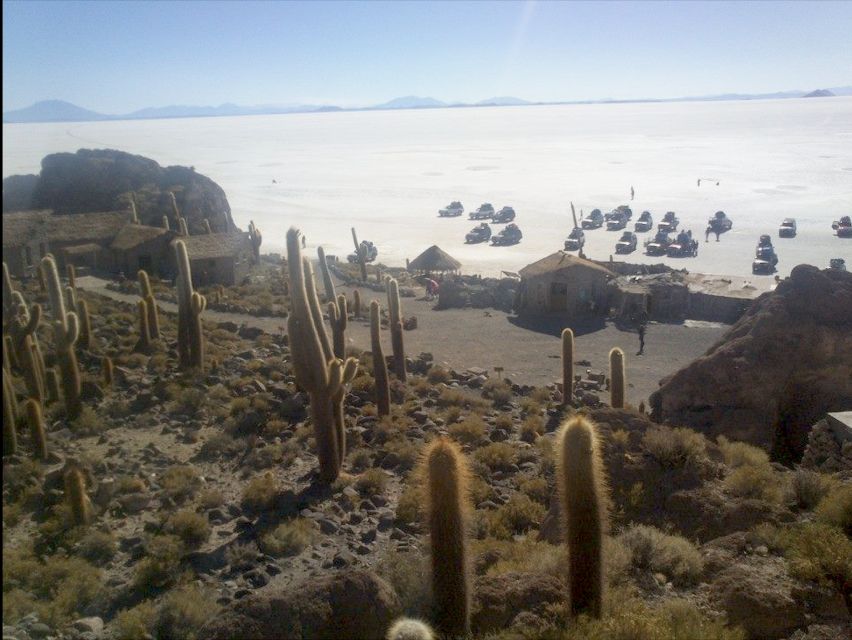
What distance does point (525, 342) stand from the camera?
2917 centimetres

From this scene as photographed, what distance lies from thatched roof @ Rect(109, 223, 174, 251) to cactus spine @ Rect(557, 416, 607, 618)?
31180 millimetres

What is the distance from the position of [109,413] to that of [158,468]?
229 centimetres

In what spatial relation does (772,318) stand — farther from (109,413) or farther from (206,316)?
(206,316)

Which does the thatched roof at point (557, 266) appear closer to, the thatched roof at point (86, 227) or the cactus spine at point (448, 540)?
the thatched roof at point (86, 227)

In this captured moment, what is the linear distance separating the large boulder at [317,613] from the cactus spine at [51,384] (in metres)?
8.29

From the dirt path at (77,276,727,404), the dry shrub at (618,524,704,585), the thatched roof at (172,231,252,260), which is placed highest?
the thatched roof at (172,231,252,260)

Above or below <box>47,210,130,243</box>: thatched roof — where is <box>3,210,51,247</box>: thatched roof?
above

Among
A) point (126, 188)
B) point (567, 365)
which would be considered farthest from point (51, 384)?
point (126, 188)

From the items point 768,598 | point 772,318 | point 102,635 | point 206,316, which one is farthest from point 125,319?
point 768,598

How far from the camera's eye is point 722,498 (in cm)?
1056

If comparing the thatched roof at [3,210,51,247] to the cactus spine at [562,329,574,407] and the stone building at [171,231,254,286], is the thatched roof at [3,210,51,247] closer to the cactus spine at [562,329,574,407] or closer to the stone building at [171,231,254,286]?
the stone building at [171,231,254,286]

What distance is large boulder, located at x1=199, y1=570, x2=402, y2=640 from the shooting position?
6832 millimetres

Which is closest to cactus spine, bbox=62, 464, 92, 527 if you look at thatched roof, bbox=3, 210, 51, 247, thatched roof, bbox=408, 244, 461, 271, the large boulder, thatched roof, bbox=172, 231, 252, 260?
the large boulder

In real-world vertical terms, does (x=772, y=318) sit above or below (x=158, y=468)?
above
